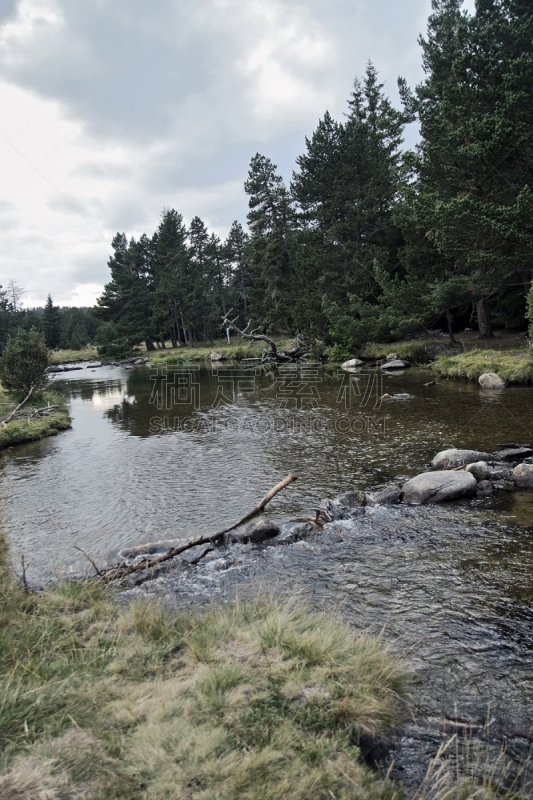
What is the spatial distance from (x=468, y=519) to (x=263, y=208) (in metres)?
50.1

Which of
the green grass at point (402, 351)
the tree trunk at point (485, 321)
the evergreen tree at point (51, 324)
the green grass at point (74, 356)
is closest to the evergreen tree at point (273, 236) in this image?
the green grass at point (402, 351)

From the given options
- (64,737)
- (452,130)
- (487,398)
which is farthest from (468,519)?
(452,130)

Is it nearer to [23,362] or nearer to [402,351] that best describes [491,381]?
[402,351]

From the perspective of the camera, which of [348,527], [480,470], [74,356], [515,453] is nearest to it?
[348,527]

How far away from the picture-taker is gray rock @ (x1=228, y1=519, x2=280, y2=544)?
8422 mm

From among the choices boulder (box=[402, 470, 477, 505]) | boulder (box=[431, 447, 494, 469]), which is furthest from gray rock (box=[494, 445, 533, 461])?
boulder (box=[402, 470, 477, 505])

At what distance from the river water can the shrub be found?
3135mm

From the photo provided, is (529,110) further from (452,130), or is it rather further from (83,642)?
(83,642)

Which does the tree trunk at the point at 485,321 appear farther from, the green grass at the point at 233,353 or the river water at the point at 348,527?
the green grass at the point at 233,353

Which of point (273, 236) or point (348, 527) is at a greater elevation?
point (273, 236)

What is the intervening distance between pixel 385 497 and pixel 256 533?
301 centimetres

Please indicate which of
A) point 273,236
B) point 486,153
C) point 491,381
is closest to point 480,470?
point 491,381

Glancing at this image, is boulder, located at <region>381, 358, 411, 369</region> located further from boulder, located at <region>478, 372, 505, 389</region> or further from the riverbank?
the riverbank

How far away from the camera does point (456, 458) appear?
1114 centimetres
